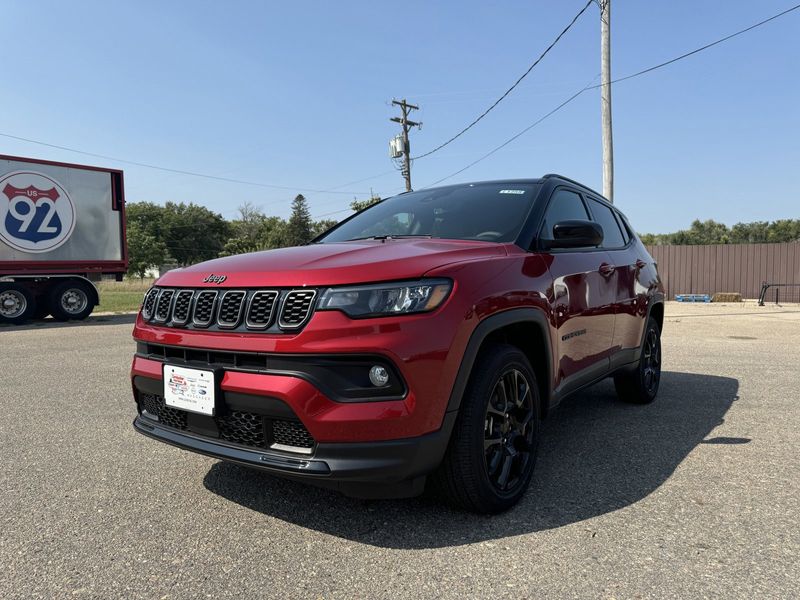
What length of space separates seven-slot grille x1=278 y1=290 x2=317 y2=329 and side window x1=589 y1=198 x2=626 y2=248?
8.94 feet

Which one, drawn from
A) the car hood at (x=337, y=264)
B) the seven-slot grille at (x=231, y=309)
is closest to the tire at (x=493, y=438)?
the car hood at (x=337, y=264)

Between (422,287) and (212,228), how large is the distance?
3629 inches

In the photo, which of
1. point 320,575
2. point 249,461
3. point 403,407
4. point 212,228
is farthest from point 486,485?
point 212,228

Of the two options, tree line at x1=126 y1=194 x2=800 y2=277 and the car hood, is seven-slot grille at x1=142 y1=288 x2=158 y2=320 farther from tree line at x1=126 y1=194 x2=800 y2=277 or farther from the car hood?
tree line at x1=126 y1=194 x2=800 y2=277

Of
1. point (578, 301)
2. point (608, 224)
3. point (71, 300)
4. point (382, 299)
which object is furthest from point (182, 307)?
point (71, 300)

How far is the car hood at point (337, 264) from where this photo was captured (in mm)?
2334

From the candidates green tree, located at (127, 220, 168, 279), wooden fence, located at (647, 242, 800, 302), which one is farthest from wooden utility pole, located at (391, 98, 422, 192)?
green tree, located at (127, 220, 168, 279)

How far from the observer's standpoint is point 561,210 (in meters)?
3.75

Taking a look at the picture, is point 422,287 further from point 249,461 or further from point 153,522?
point 153,522

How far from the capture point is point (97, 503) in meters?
2.90

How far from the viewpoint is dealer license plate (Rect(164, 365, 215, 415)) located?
2451mm

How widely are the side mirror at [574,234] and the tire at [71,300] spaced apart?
14.5 m

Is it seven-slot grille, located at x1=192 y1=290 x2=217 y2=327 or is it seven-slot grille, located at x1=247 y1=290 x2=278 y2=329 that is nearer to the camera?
seven-slot grille, located at x1=247 y1=290 x2=278 y2=329

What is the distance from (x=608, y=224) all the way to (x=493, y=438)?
2.62 m
